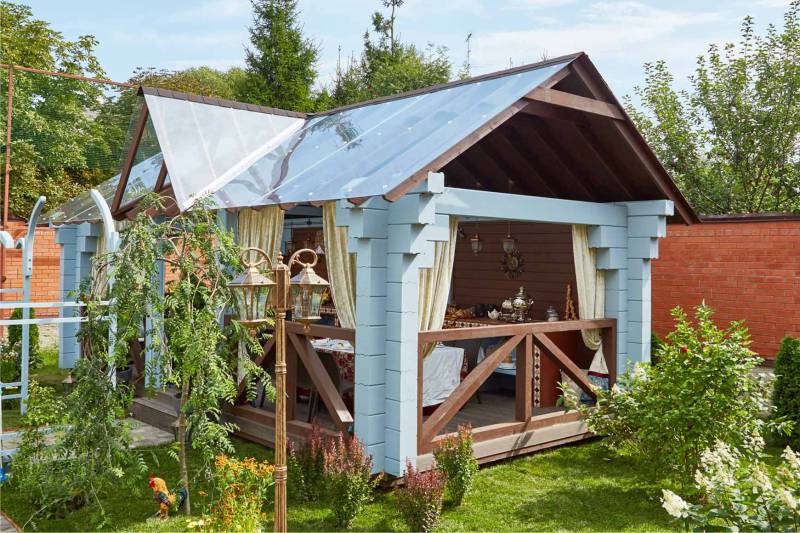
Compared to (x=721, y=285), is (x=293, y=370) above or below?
below

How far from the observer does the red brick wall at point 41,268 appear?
47.9ft

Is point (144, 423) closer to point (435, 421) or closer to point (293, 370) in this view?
point (293, 370)

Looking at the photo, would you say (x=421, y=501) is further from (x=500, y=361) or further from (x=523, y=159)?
(x=523, y=159)

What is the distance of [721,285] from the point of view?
382 inches

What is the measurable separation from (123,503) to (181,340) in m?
1.79

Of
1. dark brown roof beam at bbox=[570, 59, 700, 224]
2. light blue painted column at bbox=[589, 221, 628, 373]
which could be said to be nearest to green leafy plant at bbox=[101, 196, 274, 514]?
dark brown roof beam at bbox=[570, 59, 700, 224]

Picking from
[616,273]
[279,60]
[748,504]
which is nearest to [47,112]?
[279,60]

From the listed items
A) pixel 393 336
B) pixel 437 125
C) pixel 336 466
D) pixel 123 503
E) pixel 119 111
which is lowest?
pixel 123 503

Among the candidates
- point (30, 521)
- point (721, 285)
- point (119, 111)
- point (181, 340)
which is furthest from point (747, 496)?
point (119, 111)

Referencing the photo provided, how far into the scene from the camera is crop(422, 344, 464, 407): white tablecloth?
25.0ft

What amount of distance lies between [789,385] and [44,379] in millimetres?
10155

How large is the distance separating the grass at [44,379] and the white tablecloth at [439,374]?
398 cm

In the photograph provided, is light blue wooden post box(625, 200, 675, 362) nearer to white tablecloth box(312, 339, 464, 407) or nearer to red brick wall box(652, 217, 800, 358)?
white tablecloth box(312, 339, 464, 407)

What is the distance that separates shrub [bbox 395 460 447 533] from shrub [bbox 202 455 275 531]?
1.01 metres
